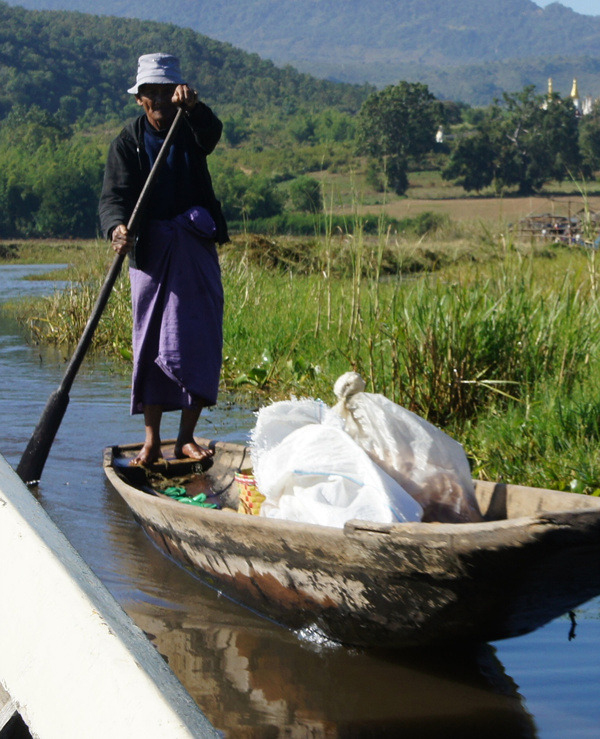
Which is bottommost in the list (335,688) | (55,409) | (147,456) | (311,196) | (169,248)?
(335,688)

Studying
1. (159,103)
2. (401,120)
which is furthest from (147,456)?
(401,120)

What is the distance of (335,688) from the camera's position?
2.49 meters

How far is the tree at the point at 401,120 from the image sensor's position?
66312mm

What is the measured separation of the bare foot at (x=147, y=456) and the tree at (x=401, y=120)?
6071cm

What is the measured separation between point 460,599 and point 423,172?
233ft

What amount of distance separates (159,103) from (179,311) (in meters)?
0.88

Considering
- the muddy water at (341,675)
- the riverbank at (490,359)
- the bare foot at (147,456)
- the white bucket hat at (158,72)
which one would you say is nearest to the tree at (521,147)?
the riverbank at (490,359)

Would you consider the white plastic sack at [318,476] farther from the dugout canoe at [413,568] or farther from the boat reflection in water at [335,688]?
the boat reflection in water at [335,688]

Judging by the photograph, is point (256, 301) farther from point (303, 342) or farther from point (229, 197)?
point (229, 197)

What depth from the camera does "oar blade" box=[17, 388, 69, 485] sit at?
4.27 m

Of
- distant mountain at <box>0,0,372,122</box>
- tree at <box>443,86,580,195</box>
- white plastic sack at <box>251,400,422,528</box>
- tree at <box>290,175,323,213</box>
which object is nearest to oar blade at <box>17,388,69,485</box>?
white plastic sack at <box>251,400,422,528</box>

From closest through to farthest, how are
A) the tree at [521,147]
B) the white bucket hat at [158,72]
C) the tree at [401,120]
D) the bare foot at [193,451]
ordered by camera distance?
the white bucket hat at [158,72] < the bare foot at [193,451] < the tree at [521,147] < the tree at [401,120]

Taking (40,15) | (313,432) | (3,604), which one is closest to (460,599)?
(313,432)

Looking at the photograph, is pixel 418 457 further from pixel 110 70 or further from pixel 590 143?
pixel 110 70
